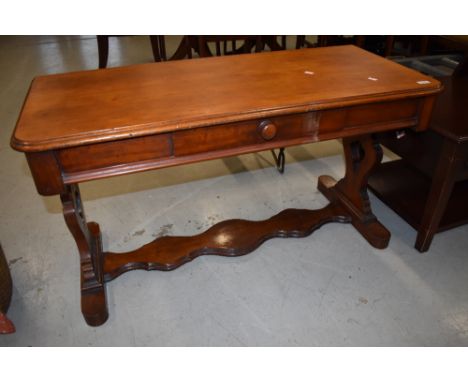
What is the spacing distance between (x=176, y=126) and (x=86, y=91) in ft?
1.30

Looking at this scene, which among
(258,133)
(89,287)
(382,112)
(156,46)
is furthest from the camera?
(156,46)

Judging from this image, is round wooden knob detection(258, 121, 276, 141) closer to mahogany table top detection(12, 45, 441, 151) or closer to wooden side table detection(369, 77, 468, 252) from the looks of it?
mahogany table top detection(12, 45, 441, 151)

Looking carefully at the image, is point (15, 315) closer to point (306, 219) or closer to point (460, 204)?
point (306, 219)

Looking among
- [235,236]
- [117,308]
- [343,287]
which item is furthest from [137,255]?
[343,287]

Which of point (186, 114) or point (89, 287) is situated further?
point (89, 287)

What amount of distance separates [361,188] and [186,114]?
1.11 m

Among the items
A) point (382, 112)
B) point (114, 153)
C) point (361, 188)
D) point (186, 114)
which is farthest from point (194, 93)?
point (361, 188)

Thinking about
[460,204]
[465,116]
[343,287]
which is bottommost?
[343,287]

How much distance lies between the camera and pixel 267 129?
1116 mm

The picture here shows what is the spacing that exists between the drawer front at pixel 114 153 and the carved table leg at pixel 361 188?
3.31 feet

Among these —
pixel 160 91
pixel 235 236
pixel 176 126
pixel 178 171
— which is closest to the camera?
pixel 176 126

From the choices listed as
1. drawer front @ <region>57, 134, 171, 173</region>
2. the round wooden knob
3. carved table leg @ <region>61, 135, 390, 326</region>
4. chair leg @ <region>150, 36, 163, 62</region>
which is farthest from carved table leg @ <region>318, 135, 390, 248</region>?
chair leg @ <region>150, 36, 163, 62</region>

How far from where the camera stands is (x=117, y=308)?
4.92ft

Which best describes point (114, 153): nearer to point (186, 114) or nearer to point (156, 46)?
point (186, 114)
